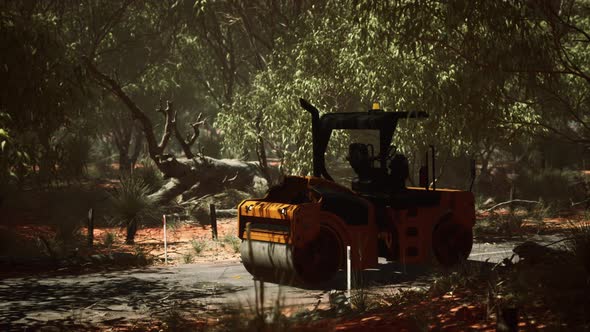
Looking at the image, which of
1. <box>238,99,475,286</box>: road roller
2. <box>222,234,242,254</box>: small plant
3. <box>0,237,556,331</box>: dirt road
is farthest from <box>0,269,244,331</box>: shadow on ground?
<box>222,234,242,254</box>: small plant

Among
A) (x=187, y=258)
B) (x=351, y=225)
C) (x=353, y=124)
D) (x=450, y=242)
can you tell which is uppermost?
(x=353, y=124)

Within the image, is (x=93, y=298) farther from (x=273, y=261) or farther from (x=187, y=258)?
(x=187, y=258)

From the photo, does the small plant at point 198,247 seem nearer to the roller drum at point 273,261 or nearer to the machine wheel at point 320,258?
the roller drum at point 273,261

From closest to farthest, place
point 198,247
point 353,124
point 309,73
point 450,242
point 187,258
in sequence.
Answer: point 353,124 < point 450,242 < point 187,258 < point 198,247 < point 309,73

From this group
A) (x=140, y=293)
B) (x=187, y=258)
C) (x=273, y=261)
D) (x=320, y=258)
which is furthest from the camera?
(x=187, y=258)

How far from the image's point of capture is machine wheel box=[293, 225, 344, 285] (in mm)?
11797

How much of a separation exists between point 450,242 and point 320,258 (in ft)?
8.56

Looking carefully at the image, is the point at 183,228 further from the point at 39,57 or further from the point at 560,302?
the point at 560,302

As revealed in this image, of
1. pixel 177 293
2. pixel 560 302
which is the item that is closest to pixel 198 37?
pixel 177 293

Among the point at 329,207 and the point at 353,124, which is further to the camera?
the point at 353,124

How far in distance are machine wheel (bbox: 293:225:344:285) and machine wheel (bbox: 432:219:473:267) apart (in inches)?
78.1

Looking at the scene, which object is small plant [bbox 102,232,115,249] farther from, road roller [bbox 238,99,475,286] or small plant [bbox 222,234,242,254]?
road roller [bbox 238,99,475,286]

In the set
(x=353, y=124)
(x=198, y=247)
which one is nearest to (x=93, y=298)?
(x=353, y=124)

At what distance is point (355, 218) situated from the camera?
12219mm
